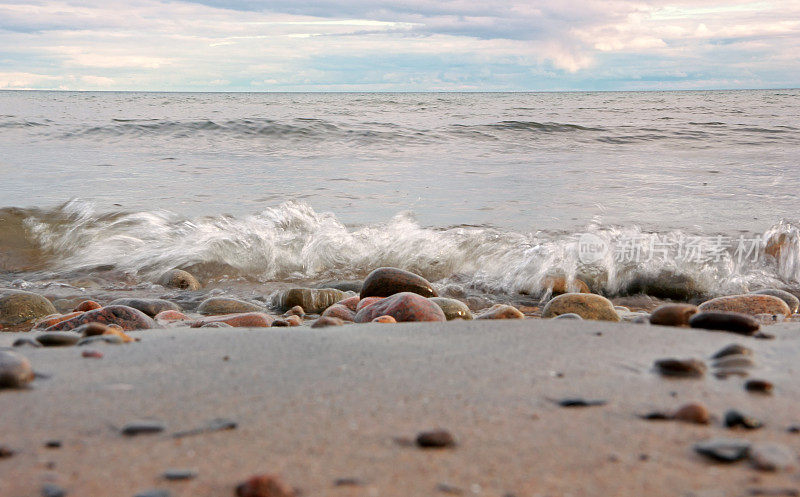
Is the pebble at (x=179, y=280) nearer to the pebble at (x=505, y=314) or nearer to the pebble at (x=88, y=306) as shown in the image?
the pebble at (x=88, y=306)

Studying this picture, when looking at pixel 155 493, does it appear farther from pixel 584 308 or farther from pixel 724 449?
pixel 584 308

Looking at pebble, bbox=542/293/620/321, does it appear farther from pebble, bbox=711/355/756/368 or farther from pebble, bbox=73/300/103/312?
pebble, bbox=73/300/103/312

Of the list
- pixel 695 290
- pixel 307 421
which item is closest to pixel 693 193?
pixel 695 290

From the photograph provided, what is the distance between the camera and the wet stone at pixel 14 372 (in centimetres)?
176

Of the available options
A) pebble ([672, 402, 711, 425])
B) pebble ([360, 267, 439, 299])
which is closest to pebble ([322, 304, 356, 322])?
pebble ([360, 267, 439, 299])

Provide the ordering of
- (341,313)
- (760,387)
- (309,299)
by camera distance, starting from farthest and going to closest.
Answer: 1. (309,299)
2. (341,313)
3. (760,387)

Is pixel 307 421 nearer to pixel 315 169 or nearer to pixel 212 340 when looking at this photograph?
pixel 212 340

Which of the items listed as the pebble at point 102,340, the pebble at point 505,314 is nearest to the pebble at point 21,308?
the pebble at point 102,340

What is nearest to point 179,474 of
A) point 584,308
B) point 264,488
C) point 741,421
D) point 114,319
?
point 264,488

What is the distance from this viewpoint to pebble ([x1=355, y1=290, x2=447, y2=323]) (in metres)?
3.24

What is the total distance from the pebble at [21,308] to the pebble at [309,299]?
144 cm

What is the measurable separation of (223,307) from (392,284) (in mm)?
1086

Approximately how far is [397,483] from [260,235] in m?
5.10

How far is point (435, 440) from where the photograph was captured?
137 cm
